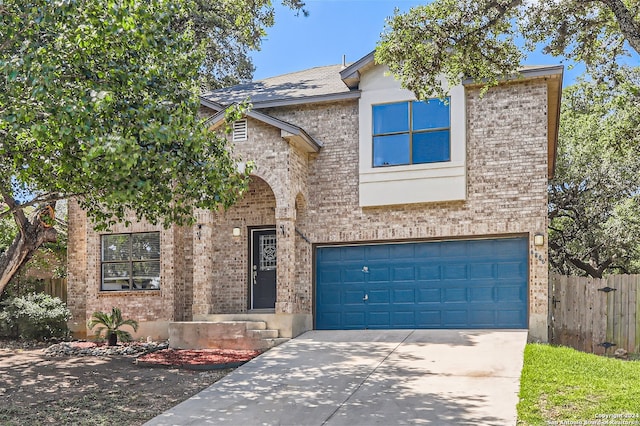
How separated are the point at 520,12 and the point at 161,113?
6.22 meters

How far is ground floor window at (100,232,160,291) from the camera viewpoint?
1630 centimetres

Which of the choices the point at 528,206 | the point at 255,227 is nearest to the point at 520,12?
the point at 528,206

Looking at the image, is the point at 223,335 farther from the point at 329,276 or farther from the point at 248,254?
the point at 329,276

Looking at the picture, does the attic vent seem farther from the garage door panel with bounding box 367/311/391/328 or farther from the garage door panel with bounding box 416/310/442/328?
the garage door panel with bounding box 416/310/442/328

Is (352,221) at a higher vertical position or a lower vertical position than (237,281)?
higher

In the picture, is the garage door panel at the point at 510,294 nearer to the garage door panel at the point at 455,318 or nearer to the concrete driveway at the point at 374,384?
the concrete driveway at the point at 374,384

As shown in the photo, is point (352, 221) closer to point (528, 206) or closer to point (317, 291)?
point (317, 291)

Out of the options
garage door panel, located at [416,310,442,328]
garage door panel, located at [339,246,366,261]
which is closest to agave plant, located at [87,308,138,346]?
garage door panel, located at [339,246,366,261]

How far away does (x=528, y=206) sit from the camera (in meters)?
14.0

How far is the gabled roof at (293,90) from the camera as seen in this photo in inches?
614

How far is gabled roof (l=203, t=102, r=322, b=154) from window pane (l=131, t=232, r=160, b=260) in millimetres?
3423

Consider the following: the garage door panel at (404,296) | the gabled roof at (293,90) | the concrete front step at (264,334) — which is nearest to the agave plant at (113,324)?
the concrete front step at (264,334)

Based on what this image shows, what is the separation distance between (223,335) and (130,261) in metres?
4.04

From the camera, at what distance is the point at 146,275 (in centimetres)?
1631
